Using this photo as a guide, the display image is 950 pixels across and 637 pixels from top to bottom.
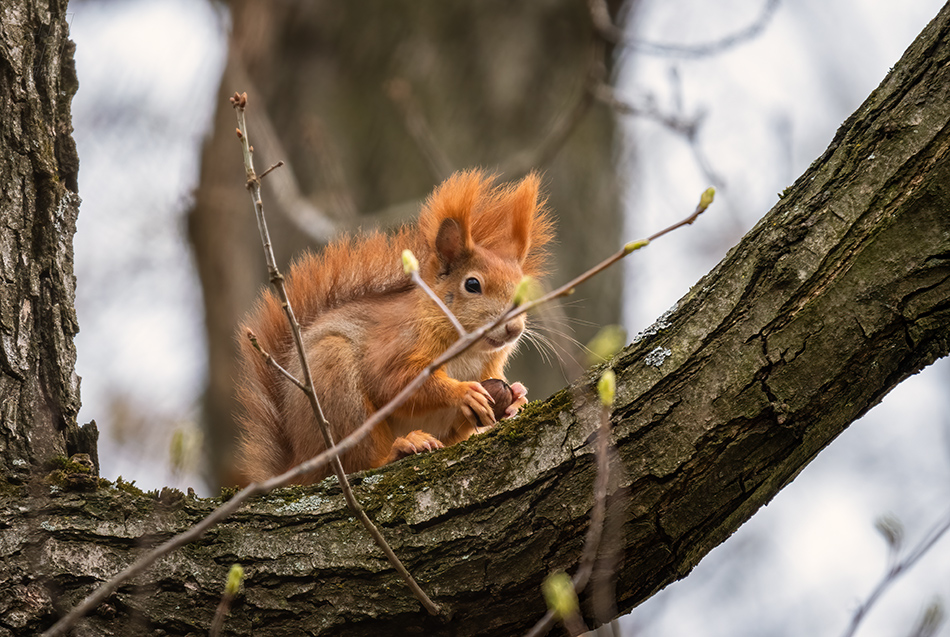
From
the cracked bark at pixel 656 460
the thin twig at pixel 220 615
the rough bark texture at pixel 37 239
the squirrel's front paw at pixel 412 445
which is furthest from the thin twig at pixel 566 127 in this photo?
the thin twig at pixel 220 615

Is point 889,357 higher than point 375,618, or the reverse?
point 375,618

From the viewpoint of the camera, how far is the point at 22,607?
67.9 inches

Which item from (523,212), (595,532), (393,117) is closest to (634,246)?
(595,532)

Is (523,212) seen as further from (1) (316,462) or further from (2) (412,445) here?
(1) (316,462)

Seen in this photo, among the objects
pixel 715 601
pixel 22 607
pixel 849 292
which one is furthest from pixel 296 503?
pixel 715 601

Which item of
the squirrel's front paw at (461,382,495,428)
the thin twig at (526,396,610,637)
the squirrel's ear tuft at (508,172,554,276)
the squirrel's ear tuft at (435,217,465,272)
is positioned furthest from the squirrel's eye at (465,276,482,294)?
the thin twig at (526,396,610,637)

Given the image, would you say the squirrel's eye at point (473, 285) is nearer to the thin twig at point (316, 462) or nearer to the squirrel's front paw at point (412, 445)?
the squirrel's front paw at point (412, 445)

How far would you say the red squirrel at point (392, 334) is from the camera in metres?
2.61

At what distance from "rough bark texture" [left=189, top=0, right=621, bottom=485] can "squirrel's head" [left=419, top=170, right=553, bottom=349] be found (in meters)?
0.74

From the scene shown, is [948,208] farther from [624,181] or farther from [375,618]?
[624,181]

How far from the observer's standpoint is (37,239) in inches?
83.9

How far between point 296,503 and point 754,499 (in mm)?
944

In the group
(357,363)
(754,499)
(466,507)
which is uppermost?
(357,363)

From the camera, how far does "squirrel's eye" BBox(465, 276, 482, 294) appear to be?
122 inches
